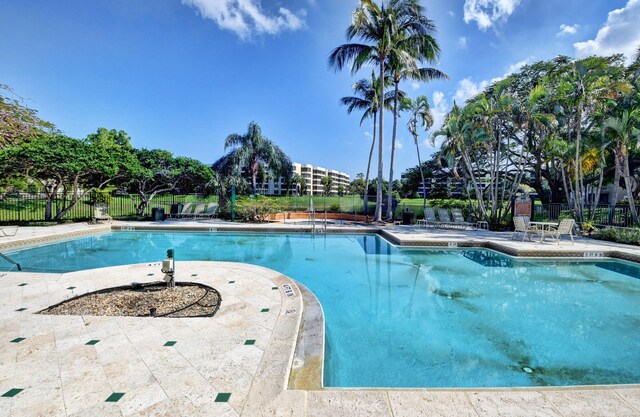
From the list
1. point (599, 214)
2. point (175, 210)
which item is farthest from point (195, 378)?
point (599, 214)

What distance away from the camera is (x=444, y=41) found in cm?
1419

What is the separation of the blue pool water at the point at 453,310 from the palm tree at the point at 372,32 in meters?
9.18

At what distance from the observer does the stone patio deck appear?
2.00 meters

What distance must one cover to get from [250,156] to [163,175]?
10336 millimetres

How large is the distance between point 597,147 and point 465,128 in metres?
5.16

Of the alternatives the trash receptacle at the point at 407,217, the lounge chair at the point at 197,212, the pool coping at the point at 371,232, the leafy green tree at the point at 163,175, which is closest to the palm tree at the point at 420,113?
the trash receptacle at the point at 407,217

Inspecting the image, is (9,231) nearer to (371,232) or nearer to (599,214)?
(371,232)

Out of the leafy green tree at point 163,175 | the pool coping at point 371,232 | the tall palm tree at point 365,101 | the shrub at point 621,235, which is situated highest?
the tall palm tree at point 365,101

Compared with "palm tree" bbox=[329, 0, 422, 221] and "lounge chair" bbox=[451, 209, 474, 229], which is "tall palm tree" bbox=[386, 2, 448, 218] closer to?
"palm tree" bbox=[329, 0, 422, 221]

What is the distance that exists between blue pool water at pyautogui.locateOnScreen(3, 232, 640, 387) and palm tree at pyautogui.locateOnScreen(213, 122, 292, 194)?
15.5m

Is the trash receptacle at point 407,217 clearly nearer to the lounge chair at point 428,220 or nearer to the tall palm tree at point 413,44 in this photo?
the lounge chair at point 428,220

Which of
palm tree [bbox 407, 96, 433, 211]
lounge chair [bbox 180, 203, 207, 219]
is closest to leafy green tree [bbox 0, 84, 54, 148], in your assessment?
lounge chair [bbox 180, 203, 207, 219]

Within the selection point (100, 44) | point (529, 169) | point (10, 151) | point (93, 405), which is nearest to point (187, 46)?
point (100, 44)

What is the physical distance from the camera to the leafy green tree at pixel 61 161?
10547 mm
